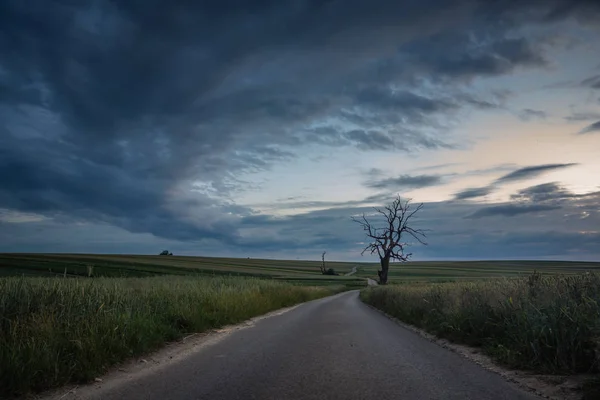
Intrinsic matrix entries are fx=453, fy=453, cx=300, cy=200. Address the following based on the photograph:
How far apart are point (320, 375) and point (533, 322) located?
4186mm

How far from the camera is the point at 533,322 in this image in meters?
8.31

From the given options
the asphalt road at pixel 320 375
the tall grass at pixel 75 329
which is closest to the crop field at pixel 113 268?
the tall grass at pixel 75 329

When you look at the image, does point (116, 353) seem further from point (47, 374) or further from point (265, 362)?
point (265, 362)

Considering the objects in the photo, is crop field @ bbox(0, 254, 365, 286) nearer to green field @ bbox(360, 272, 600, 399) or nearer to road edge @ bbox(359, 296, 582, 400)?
green field @ bbox(360, 272, 600, 399)

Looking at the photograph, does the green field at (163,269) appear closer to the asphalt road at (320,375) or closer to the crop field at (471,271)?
the crop field at (471,271)

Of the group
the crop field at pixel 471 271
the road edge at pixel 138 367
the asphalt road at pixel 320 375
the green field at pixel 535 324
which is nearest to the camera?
the asphalt road at pixel 320 375

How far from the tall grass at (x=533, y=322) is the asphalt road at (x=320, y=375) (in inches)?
38.9

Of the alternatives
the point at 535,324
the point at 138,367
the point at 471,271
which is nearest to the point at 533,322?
the point at 535,324

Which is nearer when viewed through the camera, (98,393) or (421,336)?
(98,393)

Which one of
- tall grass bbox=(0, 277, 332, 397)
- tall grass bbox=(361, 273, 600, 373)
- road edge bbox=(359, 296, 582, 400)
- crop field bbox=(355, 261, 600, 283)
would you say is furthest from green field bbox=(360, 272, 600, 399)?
crop field bbox=(355, 261, 600, 283)

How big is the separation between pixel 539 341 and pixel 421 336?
17.5 ft

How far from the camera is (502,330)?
10195 mm

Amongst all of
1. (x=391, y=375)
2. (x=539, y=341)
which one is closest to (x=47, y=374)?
(x=391, y=375)

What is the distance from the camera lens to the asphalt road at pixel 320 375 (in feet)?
19.7
